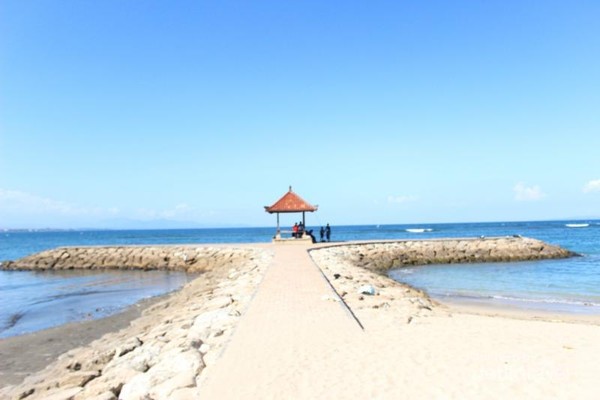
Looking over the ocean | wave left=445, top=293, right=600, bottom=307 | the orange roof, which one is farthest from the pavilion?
wave left=445, top=293, right=600, bottom=307

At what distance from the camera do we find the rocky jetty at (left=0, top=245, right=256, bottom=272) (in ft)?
80.2

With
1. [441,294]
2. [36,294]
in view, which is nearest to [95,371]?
[441,294]

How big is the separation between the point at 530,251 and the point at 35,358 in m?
27.3

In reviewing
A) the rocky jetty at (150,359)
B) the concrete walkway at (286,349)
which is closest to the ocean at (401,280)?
the rocky jetty at (150,359)

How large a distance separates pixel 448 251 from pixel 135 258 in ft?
60.7

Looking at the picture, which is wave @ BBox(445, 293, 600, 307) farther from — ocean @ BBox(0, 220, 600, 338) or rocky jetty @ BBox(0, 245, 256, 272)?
rocky jetty @ BBox(0, 245, 256, 272)

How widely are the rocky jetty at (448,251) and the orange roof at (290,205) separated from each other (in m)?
3.15

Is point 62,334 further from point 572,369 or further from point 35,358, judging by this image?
point 572,369

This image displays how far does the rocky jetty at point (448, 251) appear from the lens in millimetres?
24853

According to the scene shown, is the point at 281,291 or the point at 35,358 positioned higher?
the point at 281,291

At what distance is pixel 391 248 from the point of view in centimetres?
2670

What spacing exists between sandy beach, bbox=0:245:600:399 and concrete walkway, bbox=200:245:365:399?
0.6 inches

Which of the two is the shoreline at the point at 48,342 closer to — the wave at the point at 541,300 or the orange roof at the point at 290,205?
the wave at the point at 541,300

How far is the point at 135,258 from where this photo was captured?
27.2 meters
